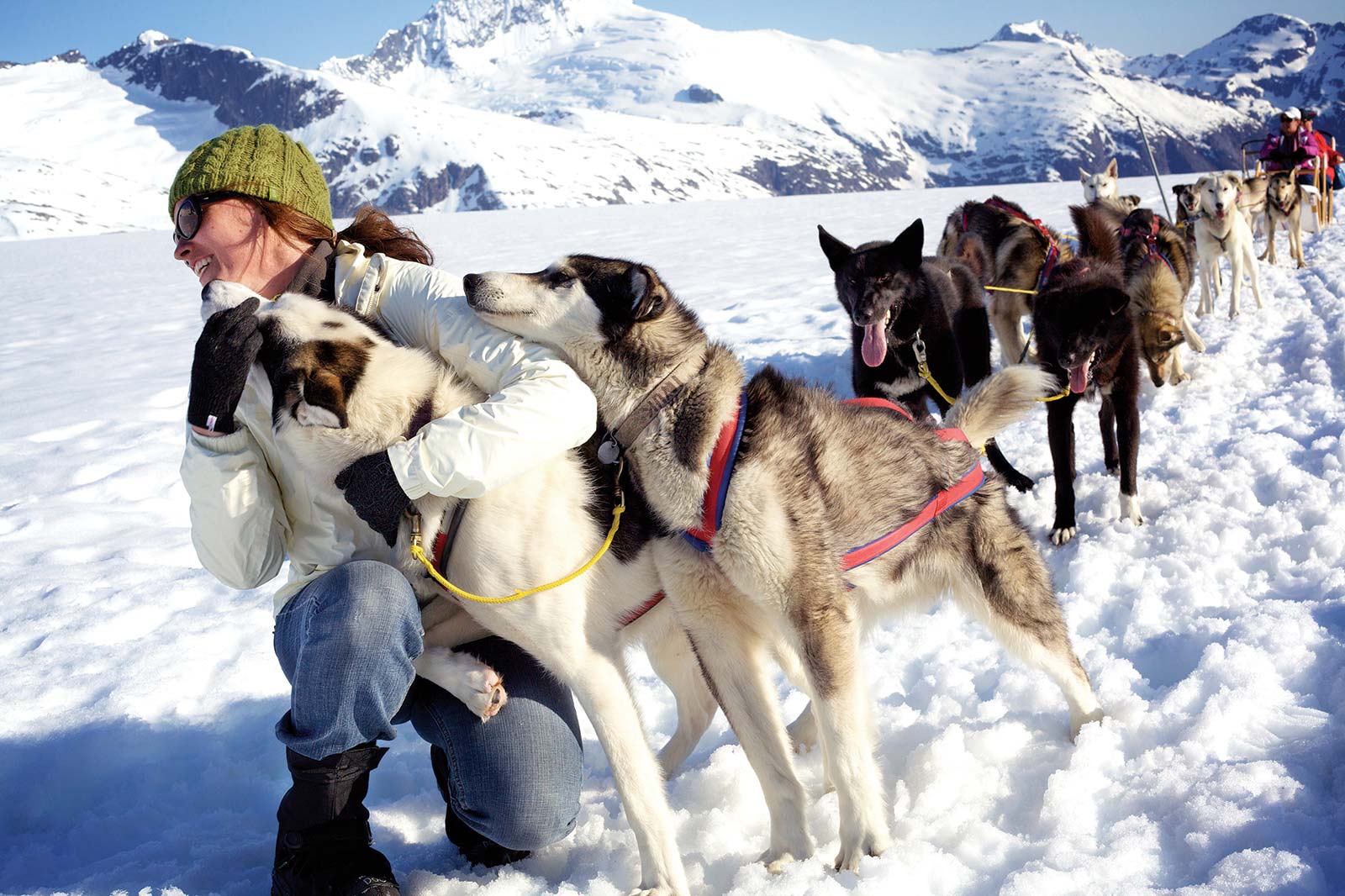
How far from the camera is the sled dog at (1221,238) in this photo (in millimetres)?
7504

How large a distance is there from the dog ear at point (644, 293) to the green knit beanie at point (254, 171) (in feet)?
2.43

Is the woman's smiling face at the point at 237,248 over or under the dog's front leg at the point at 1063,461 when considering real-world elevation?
over

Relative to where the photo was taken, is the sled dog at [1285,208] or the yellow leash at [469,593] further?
the sled dog at [1285,208]

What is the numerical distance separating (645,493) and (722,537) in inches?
7.9

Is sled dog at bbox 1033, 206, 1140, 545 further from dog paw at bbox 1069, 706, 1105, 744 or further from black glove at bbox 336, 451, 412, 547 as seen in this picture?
black glove at bbox 336, 451, 412, 547

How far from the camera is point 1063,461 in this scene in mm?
3715

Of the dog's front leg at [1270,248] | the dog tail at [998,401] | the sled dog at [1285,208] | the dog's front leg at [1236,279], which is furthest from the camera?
the dog's front leg at [1270,248]

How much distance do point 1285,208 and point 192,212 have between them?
36.3ft

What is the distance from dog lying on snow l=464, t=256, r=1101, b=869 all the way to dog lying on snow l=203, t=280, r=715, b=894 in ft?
0.64

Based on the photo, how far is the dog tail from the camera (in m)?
2.38

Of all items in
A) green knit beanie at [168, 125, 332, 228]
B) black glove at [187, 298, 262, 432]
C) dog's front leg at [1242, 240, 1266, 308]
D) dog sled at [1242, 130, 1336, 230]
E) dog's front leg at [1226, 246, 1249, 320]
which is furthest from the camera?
dog sled at [1242, 130, 1336, 230]

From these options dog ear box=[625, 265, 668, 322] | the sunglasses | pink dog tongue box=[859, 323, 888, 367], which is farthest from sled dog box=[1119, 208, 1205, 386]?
the sunglasses

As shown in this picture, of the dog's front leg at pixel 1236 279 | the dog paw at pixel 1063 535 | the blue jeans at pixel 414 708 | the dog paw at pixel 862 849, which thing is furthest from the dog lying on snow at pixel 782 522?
the dog's front leg at pixel 1236 279

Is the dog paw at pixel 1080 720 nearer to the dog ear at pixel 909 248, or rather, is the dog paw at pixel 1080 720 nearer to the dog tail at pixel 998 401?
the dog tail at pixel 998 401
